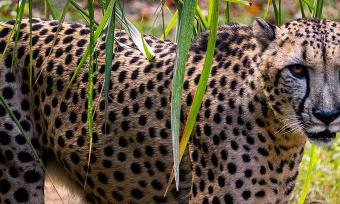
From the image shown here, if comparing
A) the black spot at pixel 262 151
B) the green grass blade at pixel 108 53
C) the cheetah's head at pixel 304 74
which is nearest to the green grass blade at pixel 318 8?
the cheetah's head at pixel 304 74

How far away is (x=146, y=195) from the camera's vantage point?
15.2 ft

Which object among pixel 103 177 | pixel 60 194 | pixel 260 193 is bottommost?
pixel 60 194

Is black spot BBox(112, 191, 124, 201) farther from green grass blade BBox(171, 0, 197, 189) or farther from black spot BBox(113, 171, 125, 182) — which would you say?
green grass blade BBox(171, 0, 197, 189)

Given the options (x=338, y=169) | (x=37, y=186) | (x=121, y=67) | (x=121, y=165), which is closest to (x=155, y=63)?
(x=121, y=67)

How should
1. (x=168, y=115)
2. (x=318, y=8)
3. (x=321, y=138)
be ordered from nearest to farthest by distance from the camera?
(x=321, y=138) < (x=318, y=8) < (x=168, y=115)

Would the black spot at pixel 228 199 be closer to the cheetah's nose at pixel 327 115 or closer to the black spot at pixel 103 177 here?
the cheetah's nose at pixel 327 115

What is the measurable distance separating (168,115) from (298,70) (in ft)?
2.24

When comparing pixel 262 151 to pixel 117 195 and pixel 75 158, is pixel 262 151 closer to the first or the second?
pixel 117 195

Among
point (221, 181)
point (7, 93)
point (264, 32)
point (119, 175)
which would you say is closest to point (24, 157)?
point (7, 93)

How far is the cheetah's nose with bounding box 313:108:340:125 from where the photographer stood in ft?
12.7

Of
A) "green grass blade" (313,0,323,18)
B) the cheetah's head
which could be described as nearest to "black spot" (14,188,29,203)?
the cheetah's head

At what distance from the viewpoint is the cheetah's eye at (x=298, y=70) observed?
4.04 m

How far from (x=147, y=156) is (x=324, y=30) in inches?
38.7

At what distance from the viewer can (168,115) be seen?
4.48 meters
